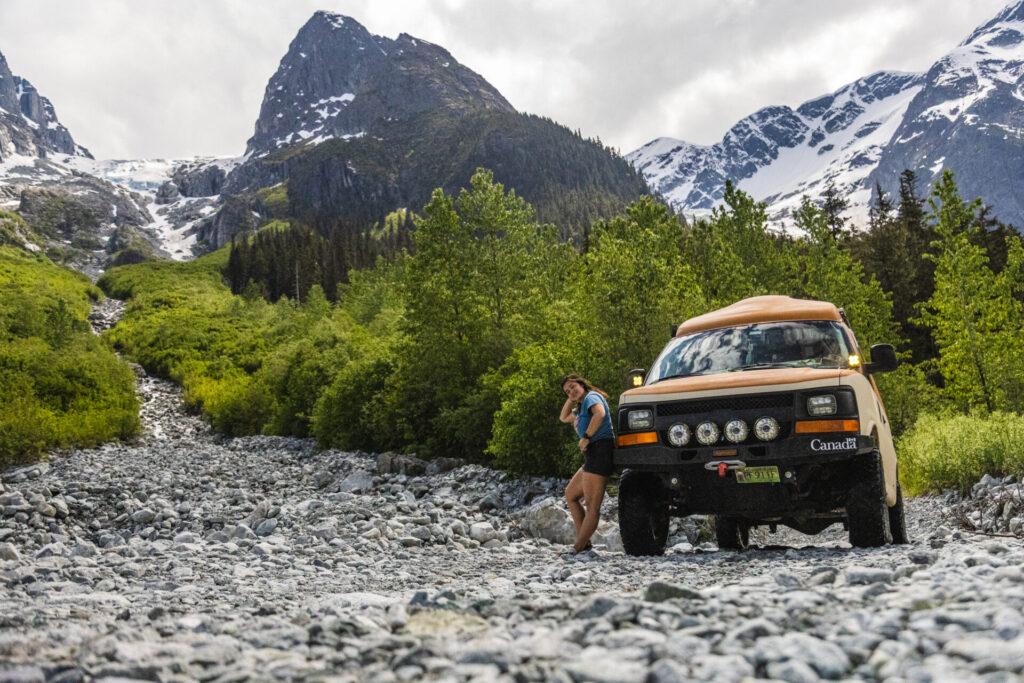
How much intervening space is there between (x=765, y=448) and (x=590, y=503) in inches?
98.8

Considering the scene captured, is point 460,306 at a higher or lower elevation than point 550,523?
higher

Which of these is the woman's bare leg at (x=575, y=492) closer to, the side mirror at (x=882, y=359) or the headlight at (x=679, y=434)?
the headlight at (x=679, y=434)

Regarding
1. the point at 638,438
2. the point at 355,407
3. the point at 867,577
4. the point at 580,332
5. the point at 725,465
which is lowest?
the point at 867,577

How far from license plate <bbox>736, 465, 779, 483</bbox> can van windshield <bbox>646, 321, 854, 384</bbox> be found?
4.32ft

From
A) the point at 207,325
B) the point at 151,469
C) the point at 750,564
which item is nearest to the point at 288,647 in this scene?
the point at 750,564

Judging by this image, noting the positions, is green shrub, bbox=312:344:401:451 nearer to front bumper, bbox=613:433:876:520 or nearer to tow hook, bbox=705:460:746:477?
front bumper, bbox=613:433:876:520

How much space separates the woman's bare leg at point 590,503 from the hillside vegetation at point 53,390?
2050 cm

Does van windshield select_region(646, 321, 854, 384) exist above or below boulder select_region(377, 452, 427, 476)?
A: above

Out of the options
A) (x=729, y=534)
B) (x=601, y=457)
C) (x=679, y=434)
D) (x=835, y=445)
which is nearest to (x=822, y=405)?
(x=835, y=445)

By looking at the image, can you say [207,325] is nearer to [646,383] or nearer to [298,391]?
[298,391]

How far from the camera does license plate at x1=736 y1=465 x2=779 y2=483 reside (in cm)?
634

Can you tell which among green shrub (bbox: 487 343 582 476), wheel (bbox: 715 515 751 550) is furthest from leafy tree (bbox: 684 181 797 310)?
wheel (bbox: 715 515 751 550)

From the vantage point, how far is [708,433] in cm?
654

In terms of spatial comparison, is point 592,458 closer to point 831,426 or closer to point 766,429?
point 766,429
